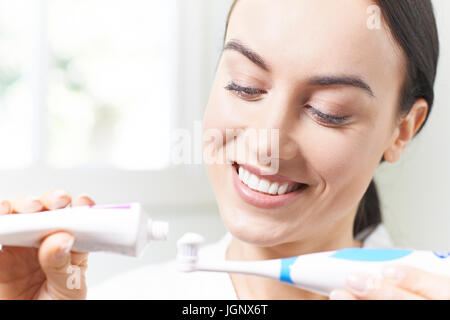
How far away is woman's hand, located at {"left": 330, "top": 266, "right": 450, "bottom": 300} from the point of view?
0.52m

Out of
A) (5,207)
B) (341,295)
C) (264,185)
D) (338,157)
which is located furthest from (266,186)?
(5,207)

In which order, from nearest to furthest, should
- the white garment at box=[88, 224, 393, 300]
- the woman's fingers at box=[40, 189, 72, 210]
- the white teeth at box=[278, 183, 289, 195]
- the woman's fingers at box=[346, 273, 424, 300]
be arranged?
the woman's fingers at box=[346, 273, 424, 300] → the woman's fingers at box=[40, 189, 72, 210] → the white teeth at box=[278, 183, 289, 195] → the white garment at box=[88, 224, 393, 300]

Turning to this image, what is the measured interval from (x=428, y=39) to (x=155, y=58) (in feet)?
2.94

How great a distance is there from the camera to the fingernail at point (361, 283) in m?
0.52

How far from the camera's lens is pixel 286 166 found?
69cm

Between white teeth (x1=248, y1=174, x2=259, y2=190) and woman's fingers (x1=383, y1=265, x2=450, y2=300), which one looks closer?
woman's fingers (x1=383, y1=265, x2=450, y2=300)

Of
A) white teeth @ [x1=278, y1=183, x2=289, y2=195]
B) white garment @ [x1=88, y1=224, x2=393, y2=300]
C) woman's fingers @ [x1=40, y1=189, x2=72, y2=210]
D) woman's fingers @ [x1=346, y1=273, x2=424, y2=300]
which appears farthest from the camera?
white garment @ [x1=88, y1=224, x2=393, y2=300]

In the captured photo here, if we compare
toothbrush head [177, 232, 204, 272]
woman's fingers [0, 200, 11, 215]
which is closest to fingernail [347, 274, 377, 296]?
toothbrush head [177, 232, 204, 272]

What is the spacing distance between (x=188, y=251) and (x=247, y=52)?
0.98 ft

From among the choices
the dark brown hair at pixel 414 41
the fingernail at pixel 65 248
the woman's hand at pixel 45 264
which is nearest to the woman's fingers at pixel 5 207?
the woman's hand at pixel 45 264

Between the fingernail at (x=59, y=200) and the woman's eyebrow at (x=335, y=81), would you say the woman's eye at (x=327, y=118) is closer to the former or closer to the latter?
the woman's eyebrow at (x=335, y=81)

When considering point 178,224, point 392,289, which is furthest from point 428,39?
point 178,224

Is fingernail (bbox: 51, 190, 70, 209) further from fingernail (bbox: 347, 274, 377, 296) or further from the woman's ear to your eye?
the woman's ear
